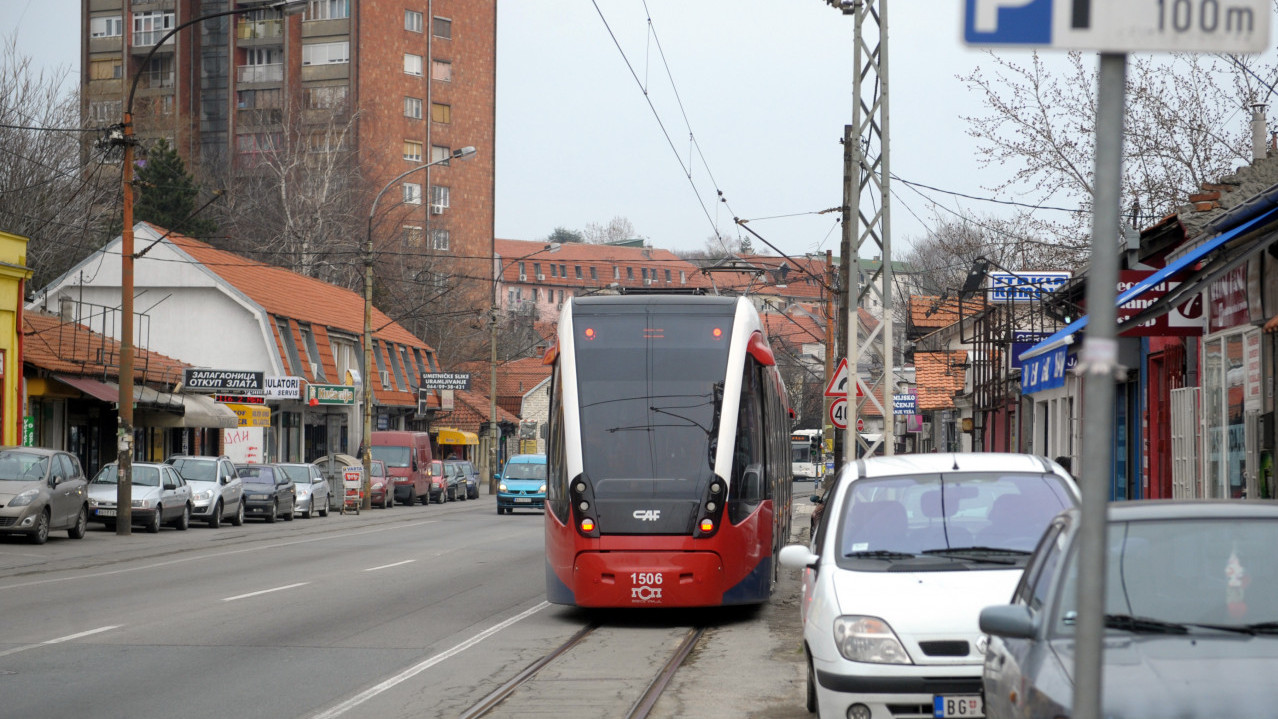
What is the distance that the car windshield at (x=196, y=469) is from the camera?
1357 inches

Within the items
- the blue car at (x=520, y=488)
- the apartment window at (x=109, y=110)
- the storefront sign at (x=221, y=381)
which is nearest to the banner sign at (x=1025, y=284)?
the blue car at (x=520, y=488)

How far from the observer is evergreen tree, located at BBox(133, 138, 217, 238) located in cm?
6244

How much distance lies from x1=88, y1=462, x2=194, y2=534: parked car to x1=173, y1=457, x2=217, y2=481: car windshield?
182 cm

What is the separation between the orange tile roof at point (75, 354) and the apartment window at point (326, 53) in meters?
45.8

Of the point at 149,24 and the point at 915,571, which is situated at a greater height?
the point at 149,24

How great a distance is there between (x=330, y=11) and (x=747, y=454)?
251 ft

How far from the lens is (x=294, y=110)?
8056 cm

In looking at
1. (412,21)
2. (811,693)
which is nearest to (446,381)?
(412,21)

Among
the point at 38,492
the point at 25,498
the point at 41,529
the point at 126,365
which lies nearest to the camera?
the point at 25,498

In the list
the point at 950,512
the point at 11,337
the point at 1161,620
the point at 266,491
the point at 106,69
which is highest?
the point at 106,69

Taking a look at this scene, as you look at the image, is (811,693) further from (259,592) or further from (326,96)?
(326,96)

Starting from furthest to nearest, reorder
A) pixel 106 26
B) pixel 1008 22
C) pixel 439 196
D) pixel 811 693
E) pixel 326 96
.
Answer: pixel 439 196 → pixel 106 26 → pixel 326 96 → pixel 811 693 → pixel 1008 22

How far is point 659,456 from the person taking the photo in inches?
564

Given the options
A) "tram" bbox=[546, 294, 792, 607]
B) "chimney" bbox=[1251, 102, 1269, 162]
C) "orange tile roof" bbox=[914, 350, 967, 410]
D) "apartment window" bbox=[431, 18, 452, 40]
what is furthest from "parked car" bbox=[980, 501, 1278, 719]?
"apartment window" bbox=[431, 18, 452, 40]
